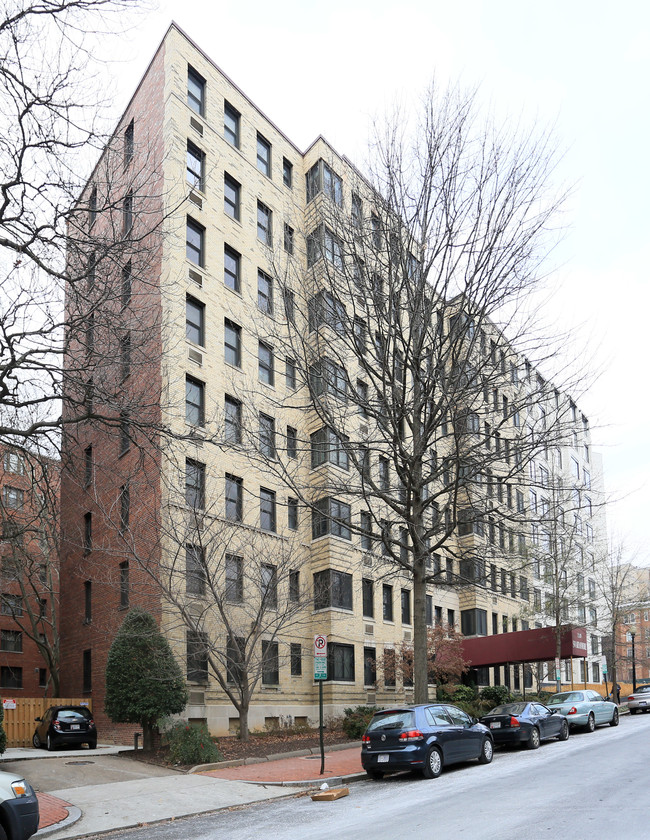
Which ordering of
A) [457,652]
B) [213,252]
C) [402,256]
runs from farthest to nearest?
[457,652], [213,252], [402,256]

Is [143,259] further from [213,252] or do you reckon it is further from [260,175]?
[260,175]

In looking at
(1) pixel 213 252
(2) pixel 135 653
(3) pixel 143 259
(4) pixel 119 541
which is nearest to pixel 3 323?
(3) pixel 143 259

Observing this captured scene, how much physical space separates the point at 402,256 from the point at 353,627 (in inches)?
707

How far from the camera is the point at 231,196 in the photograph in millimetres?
31422

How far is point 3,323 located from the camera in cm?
1235

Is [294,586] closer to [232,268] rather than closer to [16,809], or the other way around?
[232,268]

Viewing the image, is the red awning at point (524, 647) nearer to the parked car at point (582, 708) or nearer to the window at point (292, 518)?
the parked car at point (582, 708)

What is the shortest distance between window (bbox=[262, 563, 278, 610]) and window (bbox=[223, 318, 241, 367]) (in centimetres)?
774

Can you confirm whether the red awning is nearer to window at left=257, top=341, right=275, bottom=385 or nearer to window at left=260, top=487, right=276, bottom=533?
window at left=260, top=487, right=276, bottom=533

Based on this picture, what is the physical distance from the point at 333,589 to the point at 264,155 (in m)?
18.2

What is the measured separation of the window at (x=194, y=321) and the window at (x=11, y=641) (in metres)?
22.1

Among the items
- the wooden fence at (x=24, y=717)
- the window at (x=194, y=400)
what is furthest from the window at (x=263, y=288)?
the wooden fence at (x=24, y=717)

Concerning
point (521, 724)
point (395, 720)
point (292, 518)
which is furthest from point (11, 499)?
point (395, 720)

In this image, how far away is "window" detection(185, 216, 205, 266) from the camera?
2830cm
